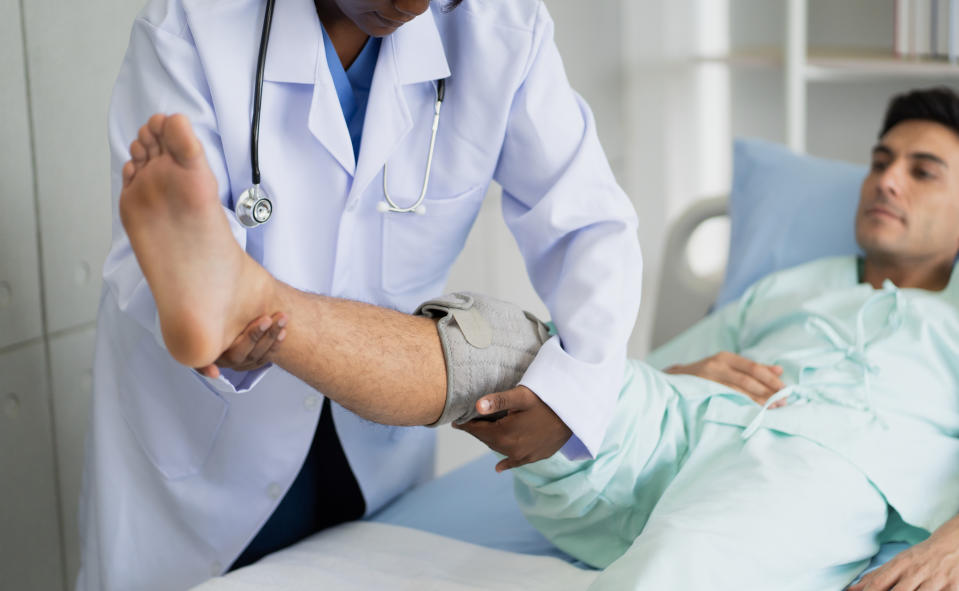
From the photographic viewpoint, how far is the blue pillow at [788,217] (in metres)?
2.19

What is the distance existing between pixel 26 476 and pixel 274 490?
478 mm

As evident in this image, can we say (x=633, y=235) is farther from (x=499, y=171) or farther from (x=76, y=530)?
(x=76, y=530)

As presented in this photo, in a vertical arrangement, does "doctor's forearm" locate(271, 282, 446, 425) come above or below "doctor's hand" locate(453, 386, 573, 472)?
above

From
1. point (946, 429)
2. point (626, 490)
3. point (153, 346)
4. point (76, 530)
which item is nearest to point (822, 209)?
point (946, 429)

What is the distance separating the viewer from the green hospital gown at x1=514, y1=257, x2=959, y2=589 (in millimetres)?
1290

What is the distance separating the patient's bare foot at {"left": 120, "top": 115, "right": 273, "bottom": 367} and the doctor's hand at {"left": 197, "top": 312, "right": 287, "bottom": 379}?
0.04 meters

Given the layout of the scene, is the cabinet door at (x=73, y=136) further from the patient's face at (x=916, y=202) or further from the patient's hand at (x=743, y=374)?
the patient's face at (x=916, y=202)

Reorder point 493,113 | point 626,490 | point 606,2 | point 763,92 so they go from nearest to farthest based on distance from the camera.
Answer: point 493,113
point 626,490
point 606,2
point 763,92

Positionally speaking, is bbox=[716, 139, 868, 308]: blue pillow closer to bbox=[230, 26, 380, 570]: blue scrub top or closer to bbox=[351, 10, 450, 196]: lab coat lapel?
bbox=[230, 26, 380, 570]: blue scrub top

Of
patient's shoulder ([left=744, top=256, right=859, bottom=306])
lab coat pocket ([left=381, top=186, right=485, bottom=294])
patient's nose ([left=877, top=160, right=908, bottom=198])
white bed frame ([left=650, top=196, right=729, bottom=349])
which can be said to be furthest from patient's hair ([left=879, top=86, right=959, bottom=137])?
lab coat pocket ([left=381, top=186, right=485, bottom=294])

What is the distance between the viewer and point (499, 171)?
1421mm

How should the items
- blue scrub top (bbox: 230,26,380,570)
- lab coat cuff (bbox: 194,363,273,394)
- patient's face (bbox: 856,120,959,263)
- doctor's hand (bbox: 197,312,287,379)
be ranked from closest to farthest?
doctor's hand (bbox: 197,312,287,379) → lab coat cuff (bbox: 194,363,273,394) → blue scrub top (bbox: 230,26,380,570) → patient's face (bbox: 856,120,959,263)

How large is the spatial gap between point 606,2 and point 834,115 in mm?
795

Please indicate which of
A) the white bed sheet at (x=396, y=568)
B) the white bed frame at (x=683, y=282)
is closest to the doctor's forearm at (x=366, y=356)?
the white bed sheet at (x=396, y=568)
